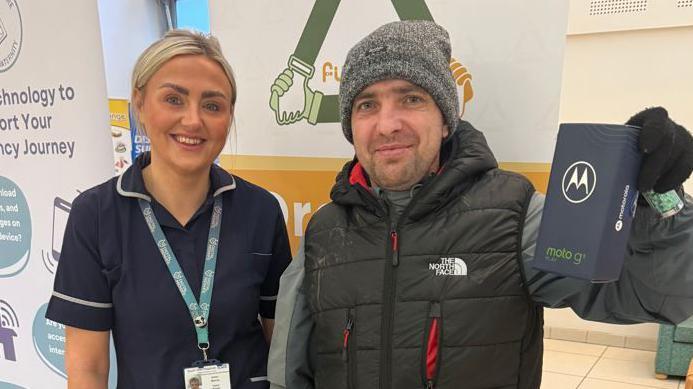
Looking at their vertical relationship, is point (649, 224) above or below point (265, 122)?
below

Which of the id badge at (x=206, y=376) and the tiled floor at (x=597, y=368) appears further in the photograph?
the tiled floor at (x=597, y=368)

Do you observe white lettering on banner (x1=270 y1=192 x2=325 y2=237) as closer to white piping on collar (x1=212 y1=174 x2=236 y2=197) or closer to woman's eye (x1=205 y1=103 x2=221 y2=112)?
white piping on collar (x1=212 y1=174 x2=236 y2=197)

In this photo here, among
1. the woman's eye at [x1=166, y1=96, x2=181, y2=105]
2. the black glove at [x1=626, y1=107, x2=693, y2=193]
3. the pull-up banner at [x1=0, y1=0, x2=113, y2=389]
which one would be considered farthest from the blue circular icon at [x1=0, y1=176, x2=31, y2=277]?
the black glove at [x1=626, y1=107, x2=693, y2=193]

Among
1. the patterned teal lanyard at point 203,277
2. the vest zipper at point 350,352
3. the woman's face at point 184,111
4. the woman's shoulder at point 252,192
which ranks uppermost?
the woman's face at point 184,111

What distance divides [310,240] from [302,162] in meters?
0.58

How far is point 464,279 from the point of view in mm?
1147

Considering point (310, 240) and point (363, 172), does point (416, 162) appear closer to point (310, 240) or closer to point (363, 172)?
point (363, 172)

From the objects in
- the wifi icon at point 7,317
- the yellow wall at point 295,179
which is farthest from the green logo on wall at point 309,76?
the wifi icon at point 7,317

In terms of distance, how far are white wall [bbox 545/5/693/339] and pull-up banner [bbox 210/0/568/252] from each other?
3.48 meters

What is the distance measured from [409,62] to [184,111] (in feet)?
2.01

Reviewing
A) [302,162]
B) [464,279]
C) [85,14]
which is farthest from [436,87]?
[85,14]

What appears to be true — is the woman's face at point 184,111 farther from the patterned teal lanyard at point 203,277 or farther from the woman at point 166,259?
the patterned teal lanyard at point 203,277

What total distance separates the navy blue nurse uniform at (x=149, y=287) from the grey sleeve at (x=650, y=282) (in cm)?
87

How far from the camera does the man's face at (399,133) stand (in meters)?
1.22
